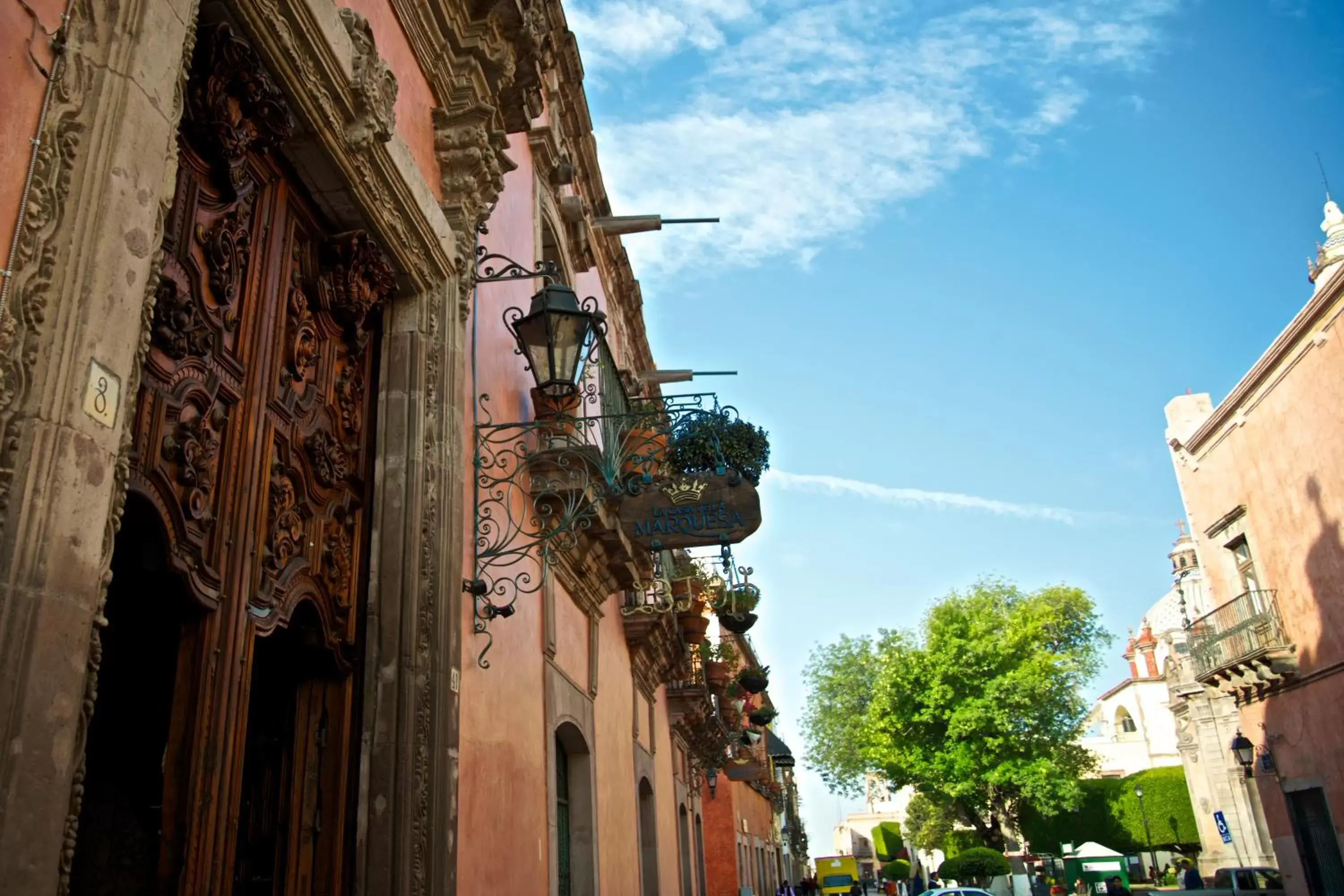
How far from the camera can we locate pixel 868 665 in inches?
1548

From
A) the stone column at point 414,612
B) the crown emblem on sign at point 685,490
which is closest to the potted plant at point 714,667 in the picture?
the crown emblem on sign at point 685,490

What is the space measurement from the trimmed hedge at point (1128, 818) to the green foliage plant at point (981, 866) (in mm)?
8733

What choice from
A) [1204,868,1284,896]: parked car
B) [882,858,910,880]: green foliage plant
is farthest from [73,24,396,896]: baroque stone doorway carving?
[882,858,910,880]: green foliage plant

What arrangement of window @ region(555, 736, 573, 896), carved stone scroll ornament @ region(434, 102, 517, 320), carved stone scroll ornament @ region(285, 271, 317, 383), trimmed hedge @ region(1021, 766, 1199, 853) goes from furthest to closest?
trimmed hedge @ region(1021, 766, 1199, 853)
window @ region(555, 736, 573, 896)
carved stone scroll ornament @ region(434, 102, 517, 320)
carved stone scroll ornament @ region(285, 271, 317, 383)

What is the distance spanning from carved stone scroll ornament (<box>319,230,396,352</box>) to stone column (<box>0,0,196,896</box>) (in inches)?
70.8

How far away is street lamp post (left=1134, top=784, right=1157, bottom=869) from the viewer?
36.1 metres

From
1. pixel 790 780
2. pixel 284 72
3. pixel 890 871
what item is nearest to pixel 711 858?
pixel 284 72

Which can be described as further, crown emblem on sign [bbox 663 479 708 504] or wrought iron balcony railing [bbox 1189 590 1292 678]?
wrought iron balcony railing [bbox 1189 590 1292 678]

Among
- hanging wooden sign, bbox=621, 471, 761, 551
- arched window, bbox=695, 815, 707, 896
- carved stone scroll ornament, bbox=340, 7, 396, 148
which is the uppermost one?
carved stone scroll ornament, bbox=340, 7, 396, 148

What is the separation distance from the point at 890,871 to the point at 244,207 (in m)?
66.2

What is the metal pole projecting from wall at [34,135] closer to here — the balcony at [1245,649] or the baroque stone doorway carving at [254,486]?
the baroque stone doorway carving at [254,486]

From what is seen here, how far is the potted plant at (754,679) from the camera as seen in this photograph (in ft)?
55.7

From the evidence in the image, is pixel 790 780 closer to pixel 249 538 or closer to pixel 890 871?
pixel 890 871

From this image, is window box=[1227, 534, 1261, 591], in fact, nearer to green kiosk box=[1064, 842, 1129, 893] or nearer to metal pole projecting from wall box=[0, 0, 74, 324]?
green kiosk box=[1064, 842, 1129, 893]
